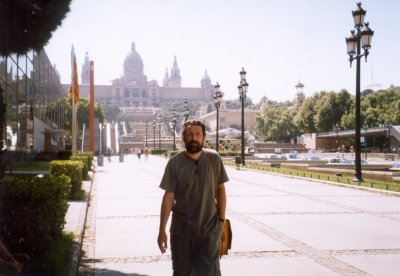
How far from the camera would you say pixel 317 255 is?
6.74 metres

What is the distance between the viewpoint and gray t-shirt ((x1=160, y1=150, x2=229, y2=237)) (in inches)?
159

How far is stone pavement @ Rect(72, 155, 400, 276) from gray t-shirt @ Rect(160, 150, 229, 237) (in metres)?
1.98

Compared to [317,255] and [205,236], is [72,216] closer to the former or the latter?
[317,255]

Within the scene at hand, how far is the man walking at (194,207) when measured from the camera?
3.98 m

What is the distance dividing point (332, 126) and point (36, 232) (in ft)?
264

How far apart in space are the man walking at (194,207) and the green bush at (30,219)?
197 centimetres

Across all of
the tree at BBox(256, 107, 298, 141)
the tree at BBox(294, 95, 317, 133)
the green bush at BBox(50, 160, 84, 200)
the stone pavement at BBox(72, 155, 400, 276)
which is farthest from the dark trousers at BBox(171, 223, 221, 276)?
the tree at BBox(256, 107, 298, 141)

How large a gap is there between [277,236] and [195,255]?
4.32m

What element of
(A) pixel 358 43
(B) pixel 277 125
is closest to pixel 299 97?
(B) pixel 277 125

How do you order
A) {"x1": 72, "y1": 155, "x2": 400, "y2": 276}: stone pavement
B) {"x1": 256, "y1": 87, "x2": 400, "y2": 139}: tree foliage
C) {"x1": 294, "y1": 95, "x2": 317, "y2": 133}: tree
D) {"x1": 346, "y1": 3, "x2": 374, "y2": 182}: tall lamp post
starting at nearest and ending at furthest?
{"x1": 72, "y1": 155, "x2": 400, "y2": 276}: stone pavement < {"x1": 346, "y1": 3, "x2": 374, "y2": 182}: tall lamp post < {"x1": 256, "y1": 87, "x2": 400, "y2": 139}: tree foliage < {"x1": 294, "y1": 95, "x2": 317, "y2": 133}: tree

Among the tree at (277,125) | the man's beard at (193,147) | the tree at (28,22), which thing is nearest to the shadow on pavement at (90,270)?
the man's beard at (193,147)

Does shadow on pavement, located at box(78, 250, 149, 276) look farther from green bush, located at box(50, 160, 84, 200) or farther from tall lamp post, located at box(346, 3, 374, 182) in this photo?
tall lamp post, located at box(346, 3, 374, 182)

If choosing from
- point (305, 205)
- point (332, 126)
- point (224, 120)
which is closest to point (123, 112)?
point (224, 120)

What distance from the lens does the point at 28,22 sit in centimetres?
750
